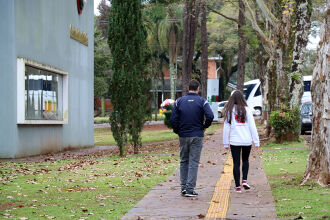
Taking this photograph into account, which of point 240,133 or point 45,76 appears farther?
point 45,76

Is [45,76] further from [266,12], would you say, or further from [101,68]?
[101,68]

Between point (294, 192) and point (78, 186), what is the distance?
3930 millimetres

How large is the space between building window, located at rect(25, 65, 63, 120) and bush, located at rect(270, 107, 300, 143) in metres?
7.77

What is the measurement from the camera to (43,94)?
2109 cm

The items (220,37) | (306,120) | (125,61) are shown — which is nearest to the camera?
(125,61)

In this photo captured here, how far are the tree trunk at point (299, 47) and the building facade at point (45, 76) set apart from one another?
8253mm

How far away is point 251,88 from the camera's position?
63625mm

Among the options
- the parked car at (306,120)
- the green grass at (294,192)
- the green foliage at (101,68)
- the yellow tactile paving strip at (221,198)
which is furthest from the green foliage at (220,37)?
the yellow tactile paving strip at (221,198)

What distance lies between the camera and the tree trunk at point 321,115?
977 cm

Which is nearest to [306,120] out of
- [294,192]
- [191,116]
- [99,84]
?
[294,192]

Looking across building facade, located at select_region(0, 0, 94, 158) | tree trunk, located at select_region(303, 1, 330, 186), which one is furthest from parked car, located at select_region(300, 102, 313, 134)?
tree trunk, located at select_region(303, 1, 330, 186)

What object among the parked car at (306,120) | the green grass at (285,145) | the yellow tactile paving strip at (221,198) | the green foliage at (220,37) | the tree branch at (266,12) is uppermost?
Answer: the green foliage at (220,37)

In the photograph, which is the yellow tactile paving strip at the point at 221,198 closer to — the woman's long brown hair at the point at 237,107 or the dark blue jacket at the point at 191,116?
the dark blue jacket at the point at 191,116

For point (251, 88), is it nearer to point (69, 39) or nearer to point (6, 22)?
point (69, 39)
